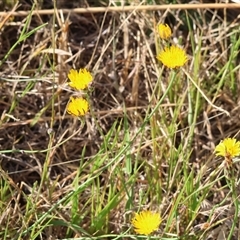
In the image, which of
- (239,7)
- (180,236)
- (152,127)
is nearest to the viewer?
(180,236)

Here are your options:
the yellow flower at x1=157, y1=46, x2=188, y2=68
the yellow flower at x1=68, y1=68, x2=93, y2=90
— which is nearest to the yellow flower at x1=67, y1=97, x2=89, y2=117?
the yellow flower at x1=68, y1=68, x2=93, y2=90

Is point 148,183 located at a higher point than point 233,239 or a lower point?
higher

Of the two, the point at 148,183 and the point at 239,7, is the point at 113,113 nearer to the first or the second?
the point at 148,183

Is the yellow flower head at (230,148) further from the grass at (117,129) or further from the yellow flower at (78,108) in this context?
the yellow flower at (78,108)

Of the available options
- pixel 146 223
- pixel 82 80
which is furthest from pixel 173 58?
pixel 146 223

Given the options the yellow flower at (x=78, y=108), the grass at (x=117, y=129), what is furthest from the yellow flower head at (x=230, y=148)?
the yellow flower at (x=78, y=108)

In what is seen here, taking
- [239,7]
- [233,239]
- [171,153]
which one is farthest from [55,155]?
[239,7]

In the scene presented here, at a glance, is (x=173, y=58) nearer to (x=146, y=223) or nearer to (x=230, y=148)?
(x=230, y=148)
